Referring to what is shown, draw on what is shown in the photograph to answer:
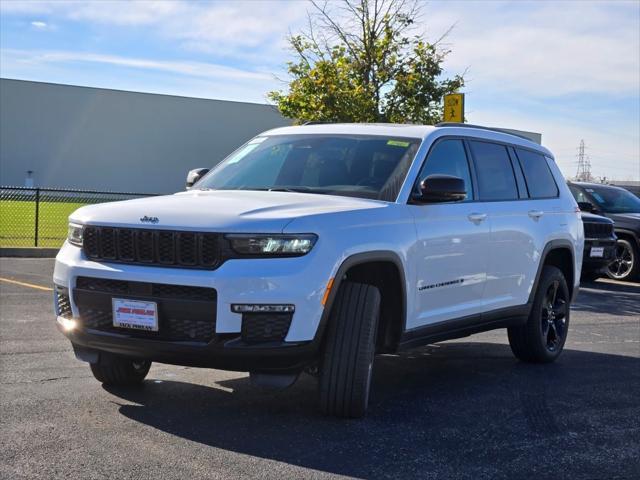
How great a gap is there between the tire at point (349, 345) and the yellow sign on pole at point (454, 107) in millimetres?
9972

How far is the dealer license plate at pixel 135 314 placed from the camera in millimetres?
5258

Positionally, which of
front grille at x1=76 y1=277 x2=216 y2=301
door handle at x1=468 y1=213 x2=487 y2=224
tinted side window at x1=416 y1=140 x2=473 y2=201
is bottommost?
front grille at x1=76 y1=277 x2=216 y2=301

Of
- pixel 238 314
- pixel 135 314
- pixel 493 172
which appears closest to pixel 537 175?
pixel 493 172

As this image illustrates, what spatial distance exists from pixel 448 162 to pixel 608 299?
813 cm

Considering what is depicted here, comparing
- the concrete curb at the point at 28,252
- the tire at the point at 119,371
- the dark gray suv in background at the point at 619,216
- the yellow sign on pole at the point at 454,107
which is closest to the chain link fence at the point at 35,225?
the concrete curb at the point at 28,252

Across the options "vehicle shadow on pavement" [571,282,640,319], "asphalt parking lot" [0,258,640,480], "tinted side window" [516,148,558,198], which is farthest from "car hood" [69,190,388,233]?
"vehicle shadow on pavement" [571,282,640,319]

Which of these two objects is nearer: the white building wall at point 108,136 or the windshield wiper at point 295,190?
the windshield wiper at point 295,190

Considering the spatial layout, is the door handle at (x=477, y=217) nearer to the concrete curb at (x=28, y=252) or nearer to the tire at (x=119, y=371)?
the tire at (x=119, y=371)

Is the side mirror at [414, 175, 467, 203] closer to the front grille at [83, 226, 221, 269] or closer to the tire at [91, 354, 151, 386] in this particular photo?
the front grille at [83, 226, 221, 269]

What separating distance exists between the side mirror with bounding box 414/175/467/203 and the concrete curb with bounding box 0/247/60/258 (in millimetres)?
12753

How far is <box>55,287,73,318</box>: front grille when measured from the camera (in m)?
5.67

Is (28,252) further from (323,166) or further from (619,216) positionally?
(323,166)

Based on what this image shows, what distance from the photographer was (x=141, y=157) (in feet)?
188

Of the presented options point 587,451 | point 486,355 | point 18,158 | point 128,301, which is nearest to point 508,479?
point 587,451
